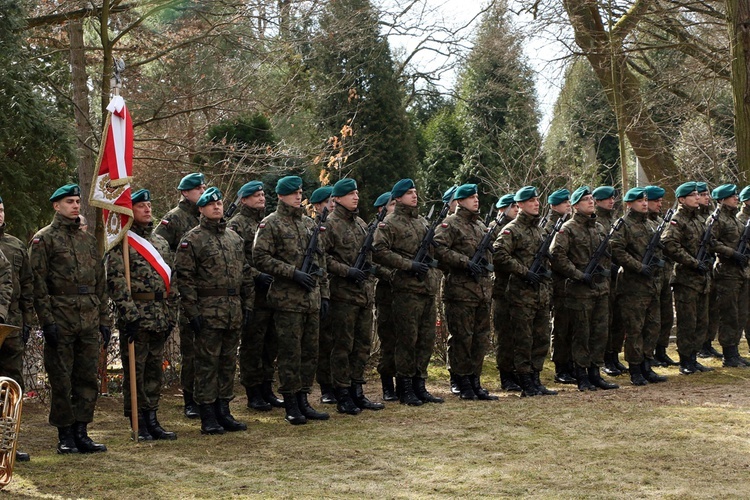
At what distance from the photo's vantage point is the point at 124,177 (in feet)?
27.3

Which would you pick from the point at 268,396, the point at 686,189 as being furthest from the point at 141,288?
the point at 686,189

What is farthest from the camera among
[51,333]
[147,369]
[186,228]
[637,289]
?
[637,289]

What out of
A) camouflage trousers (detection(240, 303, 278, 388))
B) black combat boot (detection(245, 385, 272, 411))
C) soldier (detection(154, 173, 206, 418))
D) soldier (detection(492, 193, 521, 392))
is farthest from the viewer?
soldier (detection(492, 193, 521, 392))

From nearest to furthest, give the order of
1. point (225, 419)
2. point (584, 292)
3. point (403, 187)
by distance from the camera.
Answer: point (225, 419) < point (403, 187) < point (584, 292)

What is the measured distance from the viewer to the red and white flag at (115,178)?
8.16 metres

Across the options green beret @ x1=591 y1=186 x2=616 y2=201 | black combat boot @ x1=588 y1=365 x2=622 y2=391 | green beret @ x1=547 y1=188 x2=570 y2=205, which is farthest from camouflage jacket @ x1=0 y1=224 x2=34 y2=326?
green beret @ x1=591 y1=186 x2=616 y2=201

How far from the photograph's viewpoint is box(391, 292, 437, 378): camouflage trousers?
9.96m

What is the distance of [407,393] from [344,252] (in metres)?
1.61

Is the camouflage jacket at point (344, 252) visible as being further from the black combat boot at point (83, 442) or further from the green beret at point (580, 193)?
the black combat boot at point (83, 442)

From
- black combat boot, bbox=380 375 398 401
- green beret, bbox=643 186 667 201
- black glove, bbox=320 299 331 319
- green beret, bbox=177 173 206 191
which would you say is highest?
green beret, bbox=643 186 667 201

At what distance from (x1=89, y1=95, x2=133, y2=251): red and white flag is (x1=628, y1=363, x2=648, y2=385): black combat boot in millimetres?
6140

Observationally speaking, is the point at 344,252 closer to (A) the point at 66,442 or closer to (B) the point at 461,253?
(B) the point at 461,253

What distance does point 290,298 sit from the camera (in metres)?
9.09

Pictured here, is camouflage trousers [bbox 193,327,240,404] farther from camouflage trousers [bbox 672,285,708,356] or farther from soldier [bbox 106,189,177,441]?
camouflage trousers [bbox 672,285,708,356]
